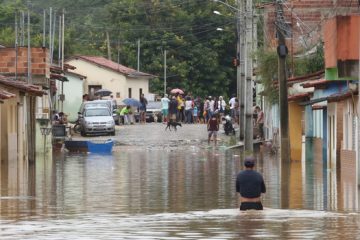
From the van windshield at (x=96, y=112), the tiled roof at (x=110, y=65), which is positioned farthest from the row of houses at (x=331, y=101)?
the tiled roof at (x=110, y=65)

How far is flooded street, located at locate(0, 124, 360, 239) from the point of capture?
19859 millimetres

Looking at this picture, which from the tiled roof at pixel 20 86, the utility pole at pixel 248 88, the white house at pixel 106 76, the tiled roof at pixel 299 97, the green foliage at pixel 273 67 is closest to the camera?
the tiled roof at pixel 20 86

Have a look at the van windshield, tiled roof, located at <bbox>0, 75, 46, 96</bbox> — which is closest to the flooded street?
tiled roof, located at <bbox>0, 75, 46, 96</bbox>

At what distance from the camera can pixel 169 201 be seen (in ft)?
89.7

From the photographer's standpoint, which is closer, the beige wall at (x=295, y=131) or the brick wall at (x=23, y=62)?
the beige wall at (x=295, y=131)

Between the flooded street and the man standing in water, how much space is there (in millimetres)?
227

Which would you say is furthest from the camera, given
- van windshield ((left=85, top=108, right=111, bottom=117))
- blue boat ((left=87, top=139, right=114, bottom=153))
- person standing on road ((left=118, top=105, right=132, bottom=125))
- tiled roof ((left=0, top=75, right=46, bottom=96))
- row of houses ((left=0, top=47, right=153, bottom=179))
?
A: person standing on road ((left=118, top=105, right=132, bottom=125))

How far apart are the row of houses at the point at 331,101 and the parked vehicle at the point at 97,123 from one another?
925cm

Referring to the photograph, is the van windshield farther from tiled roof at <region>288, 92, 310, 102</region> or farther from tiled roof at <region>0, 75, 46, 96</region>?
tiled roof at <region>288, 92, 310, 102</region>

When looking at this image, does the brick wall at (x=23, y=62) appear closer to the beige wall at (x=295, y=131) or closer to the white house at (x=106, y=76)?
the beige wall at (x=295, y=131)

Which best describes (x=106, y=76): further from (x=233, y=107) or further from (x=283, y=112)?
(x=283, y=112)

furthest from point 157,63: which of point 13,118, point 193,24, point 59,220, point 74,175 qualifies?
point 59,220

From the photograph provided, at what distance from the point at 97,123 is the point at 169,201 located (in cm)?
4112

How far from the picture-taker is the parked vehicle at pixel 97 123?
6825 centimetres
